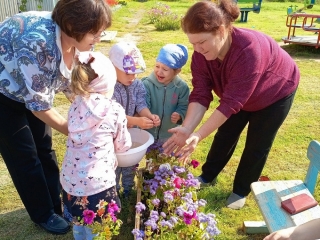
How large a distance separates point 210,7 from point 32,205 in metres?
1.76

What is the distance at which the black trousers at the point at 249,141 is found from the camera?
2553 mm

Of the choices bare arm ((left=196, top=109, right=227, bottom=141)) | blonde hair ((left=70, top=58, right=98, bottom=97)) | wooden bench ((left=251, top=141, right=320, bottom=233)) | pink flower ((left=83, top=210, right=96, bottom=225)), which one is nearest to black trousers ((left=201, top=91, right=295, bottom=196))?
wooden bench ((left=251, top=141, right=320, bottom=233))

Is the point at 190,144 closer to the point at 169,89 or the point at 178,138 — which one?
the point at 178,138

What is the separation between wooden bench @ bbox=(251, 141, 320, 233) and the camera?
205 cm

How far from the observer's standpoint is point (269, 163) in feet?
12.0

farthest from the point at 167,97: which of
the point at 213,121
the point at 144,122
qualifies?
the point at 213,121

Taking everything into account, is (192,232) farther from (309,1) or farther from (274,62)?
(309,1)

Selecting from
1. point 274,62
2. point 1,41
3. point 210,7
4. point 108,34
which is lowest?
point 108,34

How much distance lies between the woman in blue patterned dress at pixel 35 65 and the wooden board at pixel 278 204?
1.25 meters

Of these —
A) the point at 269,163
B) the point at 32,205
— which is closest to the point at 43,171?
the point at 32,205

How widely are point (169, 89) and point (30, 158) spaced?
1096mm

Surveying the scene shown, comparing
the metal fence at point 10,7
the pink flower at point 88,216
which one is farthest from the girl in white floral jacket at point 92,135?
the metal fence at point 10,7

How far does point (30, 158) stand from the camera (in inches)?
92.0

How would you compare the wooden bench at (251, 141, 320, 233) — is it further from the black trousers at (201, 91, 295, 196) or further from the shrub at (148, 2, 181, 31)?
the shrub at (148, 2, 181, 31)
